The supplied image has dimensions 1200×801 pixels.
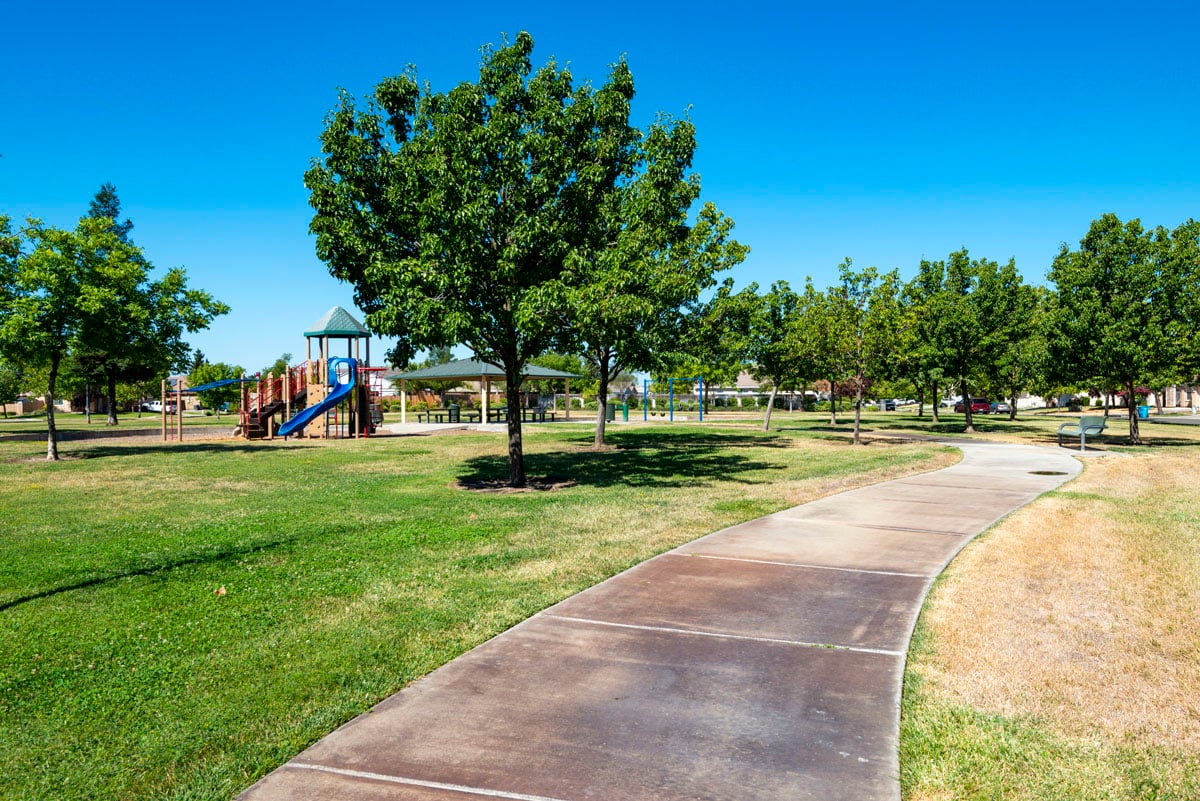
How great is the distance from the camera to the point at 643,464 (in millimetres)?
18875

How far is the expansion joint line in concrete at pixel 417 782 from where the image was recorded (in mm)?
3453

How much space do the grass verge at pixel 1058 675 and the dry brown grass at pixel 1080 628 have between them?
14 millimetres

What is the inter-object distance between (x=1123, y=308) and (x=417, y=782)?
1045 inches

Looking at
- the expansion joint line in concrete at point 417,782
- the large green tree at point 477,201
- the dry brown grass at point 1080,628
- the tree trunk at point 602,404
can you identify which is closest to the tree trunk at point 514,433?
the large green tree at point 477,201

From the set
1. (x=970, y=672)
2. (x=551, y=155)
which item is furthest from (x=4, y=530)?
(x=970, y=672)

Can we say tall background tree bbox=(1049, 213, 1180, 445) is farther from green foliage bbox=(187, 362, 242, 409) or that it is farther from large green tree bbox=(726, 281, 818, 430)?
green foliage bbox=(187, 362, 242, 409)

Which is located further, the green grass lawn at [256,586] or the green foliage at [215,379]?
the green foliage at [215,379]

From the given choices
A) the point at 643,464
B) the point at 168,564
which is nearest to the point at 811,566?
the point at 168,564

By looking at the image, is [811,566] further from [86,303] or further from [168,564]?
[86,303]

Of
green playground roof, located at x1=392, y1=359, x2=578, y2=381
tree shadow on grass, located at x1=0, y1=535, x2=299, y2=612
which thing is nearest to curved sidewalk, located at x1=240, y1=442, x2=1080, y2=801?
tree shadow on grass, located at x1=0, y1=535, x2=299, y2=612

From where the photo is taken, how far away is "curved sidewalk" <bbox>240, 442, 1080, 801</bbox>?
361 centimetres

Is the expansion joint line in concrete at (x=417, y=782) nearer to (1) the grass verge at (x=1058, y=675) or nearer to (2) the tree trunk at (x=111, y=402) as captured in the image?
(1) the grass verge at (x=1058, y=675)

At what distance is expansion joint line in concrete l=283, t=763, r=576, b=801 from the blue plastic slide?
27379mm

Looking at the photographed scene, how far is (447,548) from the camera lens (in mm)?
8820
